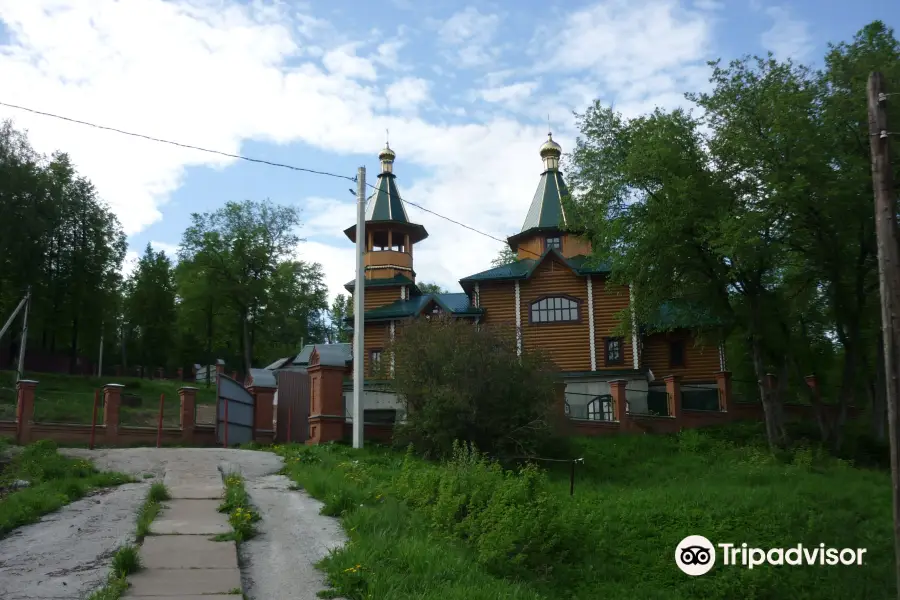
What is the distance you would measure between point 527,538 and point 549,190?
27588mm

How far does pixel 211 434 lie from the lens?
21.3m

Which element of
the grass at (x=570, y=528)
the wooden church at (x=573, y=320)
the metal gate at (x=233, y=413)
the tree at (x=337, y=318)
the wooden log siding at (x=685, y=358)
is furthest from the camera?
the tree at (x=337, y=318)

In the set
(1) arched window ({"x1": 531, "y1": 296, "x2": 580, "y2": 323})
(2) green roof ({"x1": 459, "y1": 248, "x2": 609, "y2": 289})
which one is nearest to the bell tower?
(2) green roof ({"x1": 459, "y1": 248, "x2": 609, "y2": 289})

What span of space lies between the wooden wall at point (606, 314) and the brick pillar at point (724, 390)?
4.08 m

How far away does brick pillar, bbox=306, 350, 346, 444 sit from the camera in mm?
19812

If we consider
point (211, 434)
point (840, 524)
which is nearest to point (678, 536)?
point (840, 524)

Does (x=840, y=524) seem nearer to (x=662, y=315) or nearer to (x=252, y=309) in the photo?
(x=662, y=315)

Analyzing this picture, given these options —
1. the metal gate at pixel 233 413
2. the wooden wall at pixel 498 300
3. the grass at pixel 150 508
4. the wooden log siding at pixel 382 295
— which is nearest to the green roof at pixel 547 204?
the wooden wall at pixel 498 300

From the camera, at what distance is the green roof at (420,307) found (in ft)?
106

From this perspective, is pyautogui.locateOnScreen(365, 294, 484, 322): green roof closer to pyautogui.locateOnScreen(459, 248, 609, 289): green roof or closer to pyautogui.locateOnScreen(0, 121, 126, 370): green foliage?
pyautogui.locateOnScreen(459, 248, 609, 289): green roof

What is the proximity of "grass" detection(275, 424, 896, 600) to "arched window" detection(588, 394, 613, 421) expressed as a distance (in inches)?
314

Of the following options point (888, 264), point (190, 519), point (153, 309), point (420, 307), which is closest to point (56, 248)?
point (153, 309)

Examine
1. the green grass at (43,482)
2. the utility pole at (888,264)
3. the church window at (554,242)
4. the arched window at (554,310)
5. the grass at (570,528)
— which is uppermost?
the church window at (554,242)

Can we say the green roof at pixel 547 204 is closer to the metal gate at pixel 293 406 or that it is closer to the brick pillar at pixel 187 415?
the metal gate at pixel 293 406
